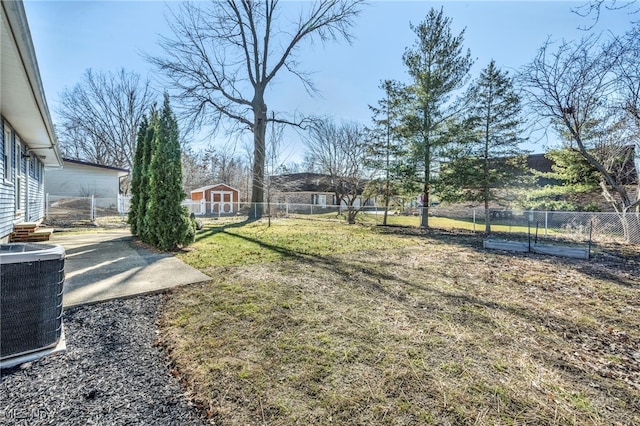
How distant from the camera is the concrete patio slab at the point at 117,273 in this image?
12.2ft

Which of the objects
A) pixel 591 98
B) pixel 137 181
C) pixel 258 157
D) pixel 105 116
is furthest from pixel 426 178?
pixel 105 116

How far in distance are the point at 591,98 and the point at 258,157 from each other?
587 inches

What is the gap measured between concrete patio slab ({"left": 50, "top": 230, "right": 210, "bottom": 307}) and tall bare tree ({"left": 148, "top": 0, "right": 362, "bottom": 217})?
10.7 metres

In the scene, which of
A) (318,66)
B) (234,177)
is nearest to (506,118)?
(318,66)

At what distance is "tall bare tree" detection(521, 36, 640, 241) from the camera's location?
8.64 meters

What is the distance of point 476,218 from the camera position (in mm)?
15641

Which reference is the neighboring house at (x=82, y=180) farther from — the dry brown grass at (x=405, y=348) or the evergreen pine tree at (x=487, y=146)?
the evergreen pine tree at (x=487, y=146)

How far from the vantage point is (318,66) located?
18.0 meters

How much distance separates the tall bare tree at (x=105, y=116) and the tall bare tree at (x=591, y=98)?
2897cm

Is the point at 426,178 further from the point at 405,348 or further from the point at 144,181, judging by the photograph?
the point at 405,348

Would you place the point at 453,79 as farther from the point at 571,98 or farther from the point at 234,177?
the point at 234,177

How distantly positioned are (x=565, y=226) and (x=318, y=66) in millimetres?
15805

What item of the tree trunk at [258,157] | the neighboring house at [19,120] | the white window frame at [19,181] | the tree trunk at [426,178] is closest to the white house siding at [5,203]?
the neighboring house at [19,120]

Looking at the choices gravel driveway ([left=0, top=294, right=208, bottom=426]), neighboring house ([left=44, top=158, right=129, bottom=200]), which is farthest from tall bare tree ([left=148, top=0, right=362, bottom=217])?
gravel driveway ([left=0, top=294, right=208, bottom=426])
